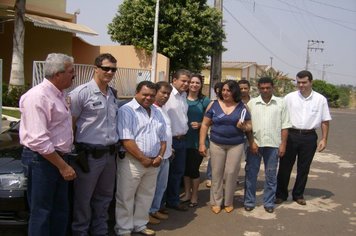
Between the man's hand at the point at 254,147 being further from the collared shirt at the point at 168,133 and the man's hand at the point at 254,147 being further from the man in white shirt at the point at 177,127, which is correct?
the collared shirt at the point at 168,133

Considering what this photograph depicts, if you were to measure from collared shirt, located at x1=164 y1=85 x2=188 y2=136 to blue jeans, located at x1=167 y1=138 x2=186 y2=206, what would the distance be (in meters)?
0.14

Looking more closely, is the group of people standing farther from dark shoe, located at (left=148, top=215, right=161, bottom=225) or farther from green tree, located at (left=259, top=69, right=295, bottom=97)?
green tree, located at (left=259, top=69, right=295, bottom=97)

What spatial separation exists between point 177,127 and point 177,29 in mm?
14099

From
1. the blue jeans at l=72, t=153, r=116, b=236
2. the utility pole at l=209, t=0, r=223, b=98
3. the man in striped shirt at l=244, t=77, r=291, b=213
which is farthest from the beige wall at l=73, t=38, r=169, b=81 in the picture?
the blue jeans at l=72, t=153, r=116, b=236

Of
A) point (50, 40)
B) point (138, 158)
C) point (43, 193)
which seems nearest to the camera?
point (43, 193)

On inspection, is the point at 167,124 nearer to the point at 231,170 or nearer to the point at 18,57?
the point at 231,170

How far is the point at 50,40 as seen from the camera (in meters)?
18.0

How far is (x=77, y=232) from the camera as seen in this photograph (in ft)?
12.2

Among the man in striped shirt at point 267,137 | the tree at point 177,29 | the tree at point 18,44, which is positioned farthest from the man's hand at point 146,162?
the tree at point 177,29

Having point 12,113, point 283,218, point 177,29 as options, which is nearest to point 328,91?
point 177,29

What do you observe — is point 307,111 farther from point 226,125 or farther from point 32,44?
point 32,44

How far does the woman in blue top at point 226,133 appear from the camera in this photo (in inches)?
194

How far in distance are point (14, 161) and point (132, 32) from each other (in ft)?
52.6

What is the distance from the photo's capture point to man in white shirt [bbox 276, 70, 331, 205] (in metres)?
5.61
